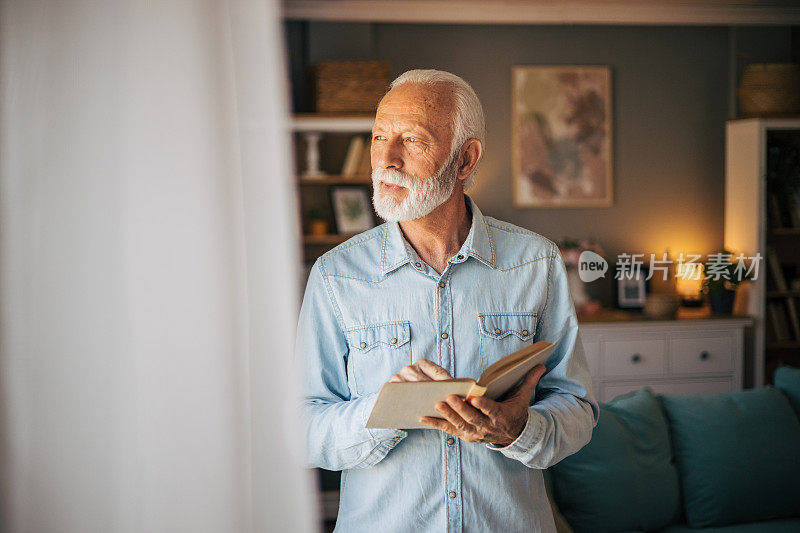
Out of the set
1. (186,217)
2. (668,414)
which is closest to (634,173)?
(668,414)

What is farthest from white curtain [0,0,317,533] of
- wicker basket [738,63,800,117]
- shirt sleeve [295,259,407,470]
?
wicker basket [738,63,800,117]

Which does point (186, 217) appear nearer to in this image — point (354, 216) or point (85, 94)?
point (85, 94)

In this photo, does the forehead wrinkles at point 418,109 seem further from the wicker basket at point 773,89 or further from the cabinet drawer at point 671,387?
the wicker basket at point 773,89

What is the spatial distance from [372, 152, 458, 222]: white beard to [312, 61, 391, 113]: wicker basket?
281 centimetres

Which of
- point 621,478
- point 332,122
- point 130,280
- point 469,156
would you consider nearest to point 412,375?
point 469,156

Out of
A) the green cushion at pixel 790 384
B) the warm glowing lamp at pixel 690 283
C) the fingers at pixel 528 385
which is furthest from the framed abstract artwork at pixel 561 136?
the fingers at pixel 528 385

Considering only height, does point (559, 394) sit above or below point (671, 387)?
above

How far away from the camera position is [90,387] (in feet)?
1.69

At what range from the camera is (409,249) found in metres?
1.31

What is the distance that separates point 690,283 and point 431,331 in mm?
3758

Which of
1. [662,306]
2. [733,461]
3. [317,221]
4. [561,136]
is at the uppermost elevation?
[561,136]

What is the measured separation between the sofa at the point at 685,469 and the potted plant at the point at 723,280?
1772mm

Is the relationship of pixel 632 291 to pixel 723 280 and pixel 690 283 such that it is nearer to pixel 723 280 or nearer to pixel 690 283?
pixel 690 283

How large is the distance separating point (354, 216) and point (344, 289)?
9.77ft
